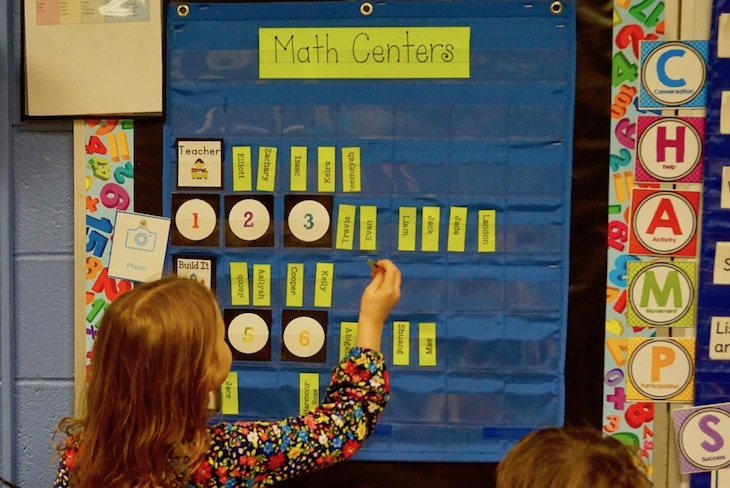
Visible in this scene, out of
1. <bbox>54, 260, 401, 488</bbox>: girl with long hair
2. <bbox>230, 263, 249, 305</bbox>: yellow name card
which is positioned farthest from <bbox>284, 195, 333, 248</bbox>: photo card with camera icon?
<bbox>54, 260, 401, 488</bbox>: girl with long hair

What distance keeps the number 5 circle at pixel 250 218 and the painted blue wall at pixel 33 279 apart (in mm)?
326

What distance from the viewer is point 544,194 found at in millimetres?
1274

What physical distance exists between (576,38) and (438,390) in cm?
68

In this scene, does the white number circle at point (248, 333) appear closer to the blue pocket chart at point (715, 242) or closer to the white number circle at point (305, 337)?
the white number circle at point (305, 337)

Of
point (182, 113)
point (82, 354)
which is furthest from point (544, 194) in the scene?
point (82, 354)

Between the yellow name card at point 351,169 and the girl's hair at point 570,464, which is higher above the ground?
the yellow name card at point 351,169

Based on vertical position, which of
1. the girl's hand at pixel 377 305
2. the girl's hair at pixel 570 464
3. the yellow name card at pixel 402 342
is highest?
the girl's hand at pixel 377 305

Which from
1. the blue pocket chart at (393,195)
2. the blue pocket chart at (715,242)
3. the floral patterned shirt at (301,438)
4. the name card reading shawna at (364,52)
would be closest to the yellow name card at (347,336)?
the blue pocket chart at (393,195)

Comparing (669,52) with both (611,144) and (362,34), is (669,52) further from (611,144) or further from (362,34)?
(362,34)

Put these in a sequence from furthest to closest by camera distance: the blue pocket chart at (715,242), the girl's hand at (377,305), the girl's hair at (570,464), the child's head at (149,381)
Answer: the blue pocket chart at (715,242) → the girl's hand at (377,305) → the child's head at (149,381) → the girl's hair at (570,464)

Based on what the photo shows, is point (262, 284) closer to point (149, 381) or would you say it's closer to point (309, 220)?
point (309, 220)

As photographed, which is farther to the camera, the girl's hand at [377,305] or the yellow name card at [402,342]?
the yellow name card at [402,342]

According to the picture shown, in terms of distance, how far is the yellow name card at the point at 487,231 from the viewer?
1.28 meters

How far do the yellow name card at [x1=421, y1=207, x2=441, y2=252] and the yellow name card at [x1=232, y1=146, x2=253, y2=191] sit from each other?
33 centimetres
